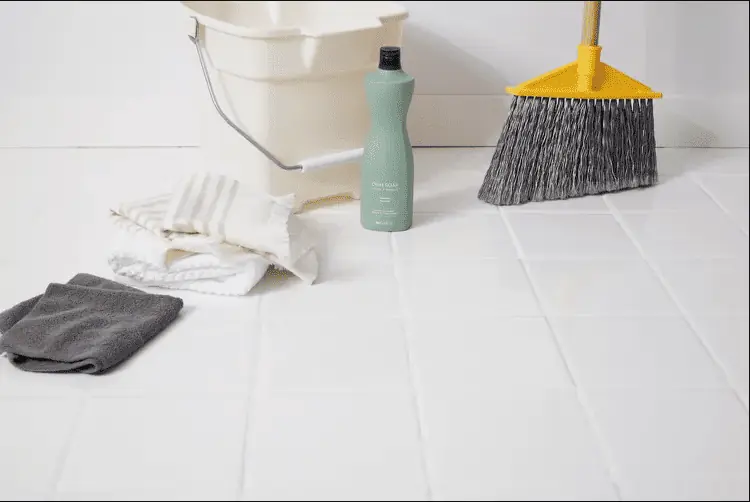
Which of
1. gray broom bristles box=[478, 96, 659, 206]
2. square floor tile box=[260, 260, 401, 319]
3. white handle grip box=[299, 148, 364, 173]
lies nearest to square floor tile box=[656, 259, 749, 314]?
gray broom bristles box=[478, 96, 659, 206]

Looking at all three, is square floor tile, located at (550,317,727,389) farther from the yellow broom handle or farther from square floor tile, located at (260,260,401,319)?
the yellow broom handle

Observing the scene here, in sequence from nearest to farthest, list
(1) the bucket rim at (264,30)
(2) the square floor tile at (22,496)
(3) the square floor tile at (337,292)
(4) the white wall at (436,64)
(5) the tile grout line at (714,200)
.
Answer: (2) the square floor tile at (22,496)
(3) the square floor tile at (337,292)
(1) the bucket rim at (264,30)
(5) the tile grout line at (714,200)
(4) the white wall at (436,64)

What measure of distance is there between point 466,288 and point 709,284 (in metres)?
0.35

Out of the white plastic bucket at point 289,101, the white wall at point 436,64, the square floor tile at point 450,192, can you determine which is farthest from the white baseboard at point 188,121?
the white plastic bucket at point 289,101

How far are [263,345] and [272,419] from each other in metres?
0.16

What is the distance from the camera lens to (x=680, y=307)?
4.29 ft

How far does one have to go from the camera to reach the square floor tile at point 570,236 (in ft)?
4.80

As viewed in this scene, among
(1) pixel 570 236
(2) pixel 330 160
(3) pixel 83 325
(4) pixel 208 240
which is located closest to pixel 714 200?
(1) pixel 570 236

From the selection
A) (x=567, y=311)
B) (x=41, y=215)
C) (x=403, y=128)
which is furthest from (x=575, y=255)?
(x=41, y=215)

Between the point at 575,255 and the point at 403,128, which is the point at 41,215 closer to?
the point at 403,128

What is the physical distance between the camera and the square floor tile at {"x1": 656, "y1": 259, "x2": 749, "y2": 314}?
51.6 inches

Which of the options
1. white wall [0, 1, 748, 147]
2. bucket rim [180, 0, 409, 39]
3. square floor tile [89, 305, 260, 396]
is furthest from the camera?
white wall [0, 1, 748, 147]

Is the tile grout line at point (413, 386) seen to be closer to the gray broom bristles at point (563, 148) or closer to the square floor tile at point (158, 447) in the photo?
the square floor tile at point (158, 447)

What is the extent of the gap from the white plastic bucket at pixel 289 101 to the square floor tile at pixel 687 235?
0.48 meters
